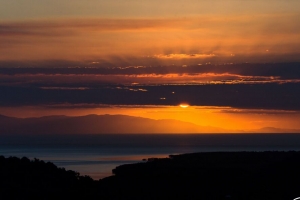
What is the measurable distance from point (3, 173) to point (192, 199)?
12.3 metres

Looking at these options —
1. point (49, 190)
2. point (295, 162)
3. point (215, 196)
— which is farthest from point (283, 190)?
point (49, 190)

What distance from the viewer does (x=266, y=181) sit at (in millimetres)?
39750

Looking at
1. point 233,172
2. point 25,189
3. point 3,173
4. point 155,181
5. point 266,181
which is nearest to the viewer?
point 25,189

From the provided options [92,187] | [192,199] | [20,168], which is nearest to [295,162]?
[192,199]

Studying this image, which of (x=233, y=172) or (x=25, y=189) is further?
(x=233, y=172)

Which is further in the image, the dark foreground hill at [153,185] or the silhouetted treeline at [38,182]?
the dark foreground hill at [153,185]

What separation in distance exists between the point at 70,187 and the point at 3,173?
5362mm

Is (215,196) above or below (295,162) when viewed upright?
below

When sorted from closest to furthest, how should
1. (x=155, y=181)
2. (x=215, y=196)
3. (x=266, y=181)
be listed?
(x=215, y=196) → (x=266, y=181) → (x=155, y=181)

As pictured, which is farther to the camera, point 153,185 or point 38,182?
point 153,185

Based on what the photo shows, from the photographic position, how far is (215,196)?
34156 millimetres

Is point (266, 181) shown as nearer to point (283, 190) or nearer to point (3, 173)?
point (283, 190)

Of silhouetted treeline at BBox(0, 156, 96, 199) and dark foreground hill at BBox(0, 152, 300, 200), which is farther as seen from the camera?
dark foreground hill at BBox(0, 152, 300, 200)

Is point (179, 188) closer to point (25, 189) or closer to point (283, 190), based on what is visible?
point (283, 190)
